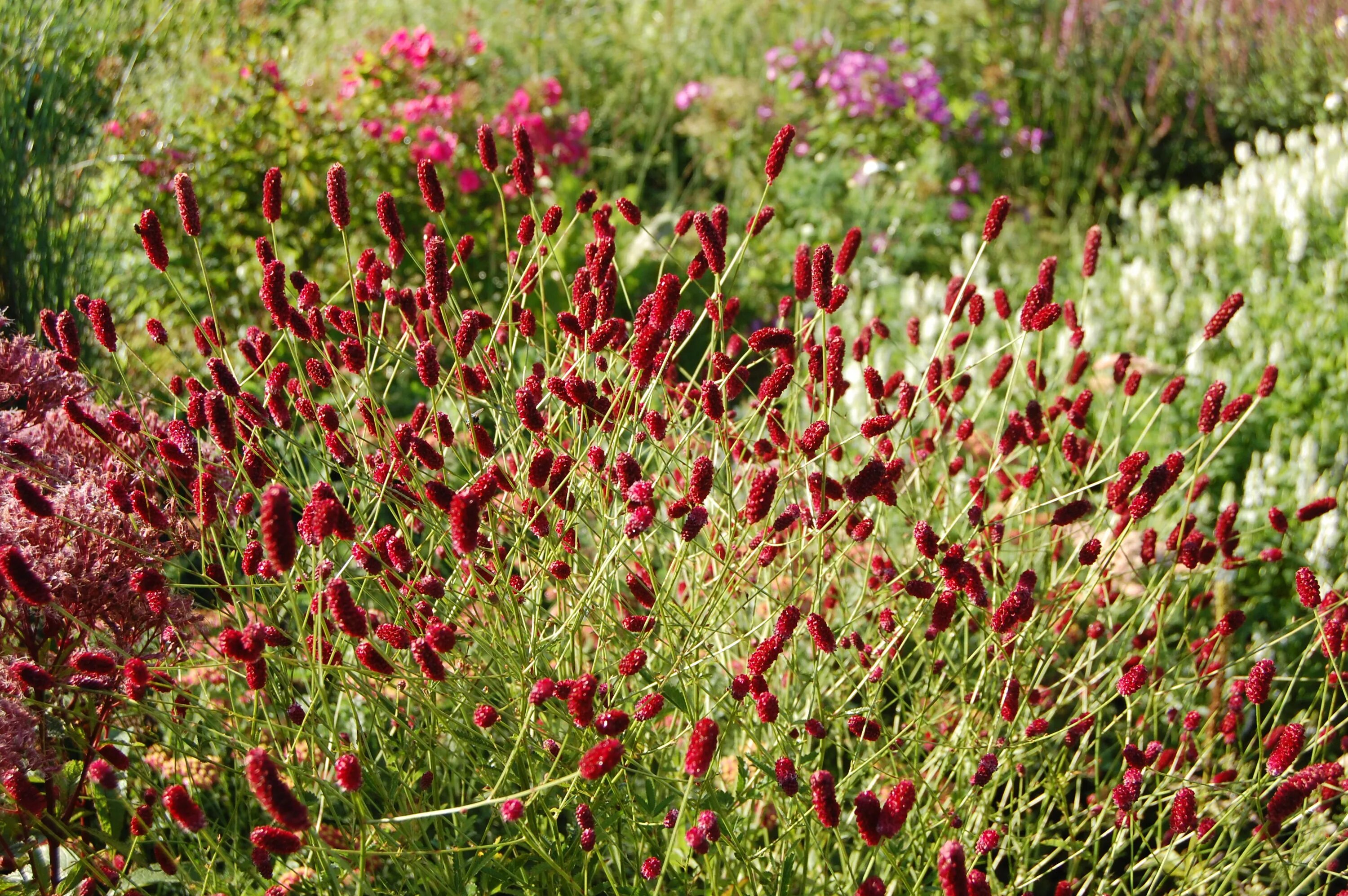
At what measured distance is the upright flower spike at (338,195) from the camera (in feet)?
5.87

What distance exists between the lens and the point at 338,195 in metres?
1.79

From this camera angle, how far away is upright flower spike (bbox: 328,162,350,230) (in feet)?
5.87

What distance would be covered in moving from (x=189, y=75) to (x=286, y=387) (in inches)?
167

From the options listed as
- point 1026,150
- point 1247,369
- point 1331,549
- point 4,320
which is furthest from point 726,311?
point 1026,150

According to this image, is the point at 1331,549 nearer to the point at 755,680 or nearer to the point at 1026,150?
the point at 755,680

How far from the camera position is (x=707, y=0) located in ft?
29.4

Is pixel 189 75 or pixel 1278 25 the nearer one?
pixel 189 75

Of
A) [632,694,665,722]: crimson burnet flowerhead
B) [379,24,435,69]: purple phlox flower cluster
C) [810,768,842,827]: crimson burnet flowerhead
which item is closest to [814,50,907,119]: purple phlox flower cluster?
[379,24,435,69]: purple phlox flower cluster

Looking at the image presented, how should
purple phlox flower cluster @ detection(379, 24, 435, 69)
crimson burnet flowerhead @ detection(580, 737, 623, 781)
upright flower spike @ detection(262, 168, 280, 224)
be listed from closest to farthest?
1. crimson burnet flowerhead @ detection(580, 737, 623, 781)
2. upright flower spike @ detection(262, 168, 280, 224)
3. purple phlox flower cluster @ detection(379, 24, 435, 69)

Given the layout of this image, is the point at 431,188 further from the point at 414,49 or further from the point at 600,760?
the point at 414,49

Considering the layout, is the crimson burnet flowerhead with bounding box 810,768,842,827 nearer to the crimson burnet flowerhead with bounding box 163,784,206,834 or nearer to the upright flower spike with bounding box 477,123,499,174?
the crimson burnet flowerhead with bounding box 163,784,206,834

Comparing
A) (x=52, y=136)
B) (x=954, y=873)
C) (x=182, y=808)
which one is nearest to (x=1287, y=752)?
(x=954, y=873)

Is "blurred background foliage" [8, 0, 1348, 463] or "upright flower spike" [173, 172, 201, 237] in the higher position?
"upright flower spike" [173, 172, 201, 237]

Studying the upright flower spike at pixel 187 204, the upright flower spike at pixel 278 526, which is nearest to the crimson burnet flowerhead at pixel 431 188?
the upright flower spike at pixel 187 204
